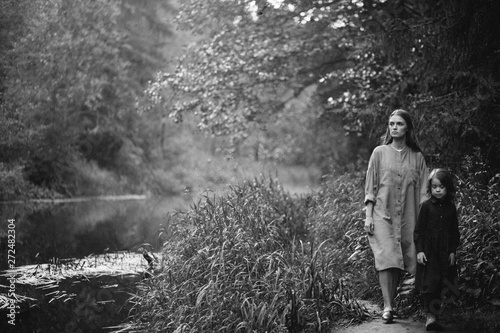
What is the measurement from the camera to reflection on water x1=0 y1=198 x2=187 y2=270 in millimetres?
11922

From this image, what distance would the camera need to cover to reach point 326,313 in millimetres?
6184

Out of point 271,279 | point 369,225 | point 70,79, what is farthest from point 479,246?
point 70,79

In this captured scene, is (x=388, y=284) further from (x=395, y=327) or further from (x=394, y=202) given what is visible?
(x=394, y=202)

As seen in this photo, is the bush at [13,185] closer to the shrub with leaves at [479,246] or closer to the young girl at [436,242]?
the shrub with leaves at [479,246]

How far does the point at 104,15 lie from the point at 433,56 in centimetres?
2089

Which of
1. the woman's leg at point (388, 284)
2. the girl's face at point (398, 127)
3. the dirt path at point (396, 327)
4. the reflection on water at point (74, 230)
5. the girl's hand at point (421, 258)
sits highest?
the girl's face at point (398, 127)

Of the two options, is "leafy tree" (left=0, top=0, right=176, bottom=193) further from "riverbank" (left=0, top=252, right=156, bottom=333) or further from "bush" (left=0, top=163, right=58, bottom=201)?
"riverbank" (left=0, top=252, right=156, bottom=333)

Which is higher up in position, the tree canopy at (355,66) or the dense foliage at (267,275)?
the tree canopy at (355,66)

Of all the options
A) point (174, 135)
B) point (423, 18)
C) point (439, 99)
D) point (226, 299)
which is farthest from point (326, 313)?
point (174, 135)

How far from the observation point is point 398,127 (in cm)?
617

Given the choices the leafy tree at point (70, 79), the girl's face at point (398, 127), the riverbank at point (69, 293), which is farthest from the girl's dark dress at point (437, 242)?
the leafy tree at point (70, 79)

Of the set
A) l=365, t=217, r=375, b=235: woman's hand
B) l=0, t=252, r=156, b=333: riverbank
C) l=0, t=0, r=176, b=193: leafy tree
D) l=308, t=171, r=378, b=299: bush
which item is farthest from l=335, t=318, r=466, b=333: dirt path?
l=0, t=0, r=176, b=193: leafy tree

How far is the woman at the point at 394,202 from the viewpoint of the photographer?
600 cm

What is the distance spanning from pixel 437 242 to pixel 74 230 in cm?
1116
